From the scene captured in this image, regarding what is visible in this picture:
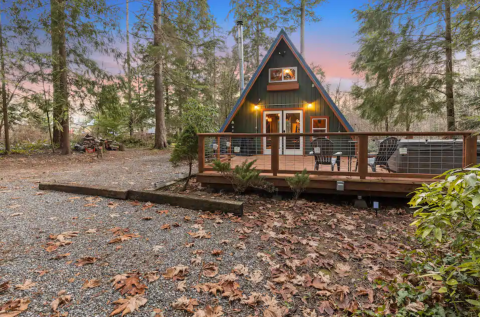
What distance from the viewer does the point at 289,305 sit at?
6.70ft

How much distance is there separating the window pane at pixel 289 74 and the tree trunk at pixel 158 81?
23.4 ft

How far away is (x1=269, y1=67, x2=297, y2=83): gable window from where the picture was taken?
1007cm

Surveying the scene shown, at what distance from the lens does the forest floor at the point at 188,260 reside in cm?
200

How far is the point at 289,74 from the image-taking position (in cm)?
1012

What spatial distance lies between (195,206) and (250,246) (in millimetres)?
1566

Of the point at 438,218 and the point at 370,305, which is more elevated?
the point at 438,218

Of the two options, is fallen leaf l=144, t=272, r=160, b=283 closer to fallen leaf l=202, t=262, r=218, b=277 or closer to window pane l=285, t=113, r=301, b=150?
fallen leaf l=202, t=262, r=218, b=277

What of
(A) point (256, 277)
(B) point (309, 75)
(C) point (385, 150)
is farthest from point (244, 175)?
(B) point (309, 75)

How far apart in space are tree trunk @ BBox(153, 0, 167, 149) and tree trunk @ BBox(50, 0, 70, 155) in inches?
162

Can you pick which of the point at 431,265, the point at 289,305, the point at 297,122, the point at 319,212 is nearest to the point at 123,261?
the point at 289,305

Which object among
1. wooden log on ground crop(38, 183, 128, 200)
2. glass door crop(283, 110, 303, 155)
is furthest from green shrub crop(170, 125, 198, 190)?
glass door crop(283, 110, 303, 155)

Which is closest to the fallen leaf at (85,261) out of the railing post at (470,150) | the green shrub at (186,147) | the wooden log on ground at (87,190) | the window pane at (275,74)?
the wooden log on ground at (87,190)

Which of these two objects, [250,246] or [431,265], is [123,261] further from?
[431,265]

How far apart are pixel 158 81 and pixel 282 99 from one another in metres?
A: 8.12
